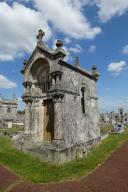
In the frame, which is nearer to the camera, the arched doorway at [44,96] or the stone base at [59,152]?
the stone base at [59,152]

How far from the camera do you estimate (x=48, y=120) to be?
61.1 ft


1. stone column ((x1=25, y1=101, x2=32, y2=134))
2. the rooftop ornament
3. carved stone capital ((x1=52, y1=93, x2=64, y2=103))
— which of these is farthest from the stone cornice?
stone column ((x1=25, y1=101, x2=32, y2=134))

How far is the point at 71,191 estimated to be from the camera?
389 inches

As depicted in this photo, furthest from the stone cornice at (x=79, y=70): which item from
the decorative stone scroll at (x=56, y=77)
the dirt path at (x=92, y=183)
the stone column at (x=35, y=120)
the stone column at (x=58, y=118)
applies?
the dirt path at (x=92, y=183)

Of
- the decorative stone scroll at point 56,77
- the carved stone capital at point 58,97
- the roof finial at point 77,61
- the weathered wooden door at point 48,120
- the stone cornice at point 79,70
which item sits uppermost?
the roof finial at point 77,61

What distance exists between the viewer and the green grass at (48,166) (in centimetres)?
1190

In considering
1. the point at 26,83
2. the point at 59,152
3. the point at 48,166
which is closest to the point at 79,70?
the point at 26,83

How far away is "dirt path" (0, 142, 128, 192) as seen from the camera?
10.2 m

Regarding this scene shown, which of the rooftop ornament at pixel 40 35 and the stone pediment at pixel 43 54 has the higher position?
the rooftop ornament at pixel 40 35

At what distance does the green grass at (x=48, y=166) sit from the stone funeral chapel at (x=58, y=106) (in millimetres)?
703

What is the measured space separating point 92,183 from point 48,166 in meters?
3.89

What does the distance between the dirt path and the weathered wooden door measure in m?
5.49

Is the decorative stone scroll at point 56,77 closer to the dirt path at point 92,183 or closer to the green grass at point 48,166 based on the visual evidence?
the green grass at point 48,166

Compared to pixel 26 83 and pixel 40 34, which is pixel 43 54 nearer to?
pixel 40 34
